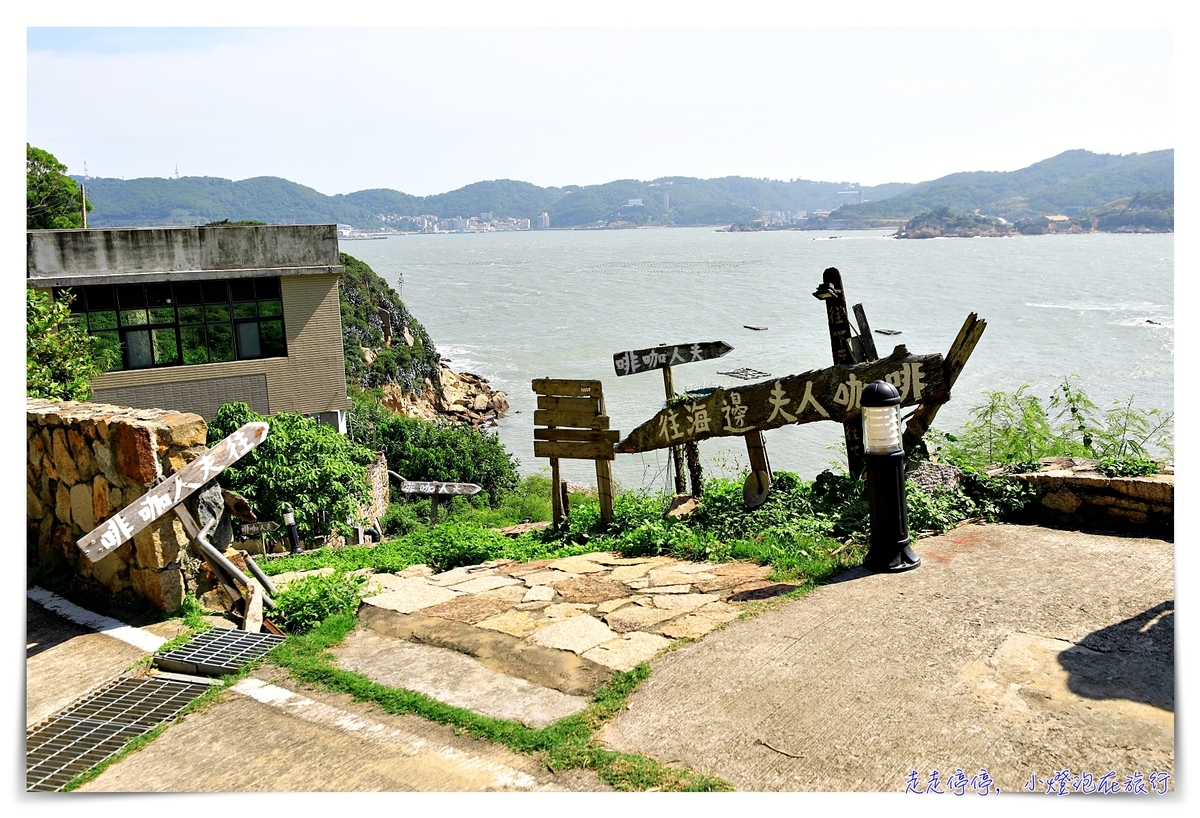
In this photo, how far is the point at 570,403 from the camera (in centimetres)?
879

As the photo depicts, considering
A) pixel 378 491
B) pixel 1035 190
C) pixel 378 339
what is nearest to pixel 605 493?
pixel 378 491

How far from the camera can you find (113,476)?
589 cm

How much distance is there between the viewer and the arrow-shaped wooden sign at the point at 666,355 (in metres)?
9.10

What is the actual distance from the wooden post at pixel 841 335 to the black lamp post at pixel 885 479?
1.55 meters

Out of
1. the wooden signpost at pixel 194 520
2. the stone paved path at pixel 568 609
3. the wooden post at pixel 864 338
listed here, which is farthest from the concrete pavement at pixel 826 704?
the wooden post at pixel 864 338

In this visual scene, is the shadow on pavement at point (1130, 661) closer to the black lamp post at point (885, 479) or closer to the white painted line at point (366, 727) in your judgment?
the black lamp post at point (885, 479)

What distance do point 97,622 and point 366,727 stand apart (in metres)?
2.53

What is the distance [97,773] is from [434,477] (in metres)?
20.0

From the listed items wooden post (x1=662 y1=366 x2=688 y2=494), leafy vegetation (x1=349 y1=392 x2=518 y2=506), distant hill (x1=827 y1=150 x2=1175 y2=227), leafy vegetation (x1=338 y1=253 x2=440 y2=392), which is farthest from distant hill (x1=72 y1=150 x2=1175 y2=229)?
wooden post (x1=662 y1=366 x2=688 y2=494)

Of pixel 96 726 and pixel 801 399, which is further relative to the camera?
pixel 801 399

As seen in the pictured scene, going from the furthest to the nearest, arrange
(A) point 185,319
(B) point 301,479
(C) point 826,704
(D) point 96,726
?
(A) point 185,319, (B) point 301,479, (D) point 96,726, (C) point 826,704

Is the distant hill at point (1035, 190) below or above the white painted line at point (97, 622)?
above

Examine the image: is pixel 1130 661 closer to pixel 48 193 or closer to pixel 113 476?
pixel 113 476

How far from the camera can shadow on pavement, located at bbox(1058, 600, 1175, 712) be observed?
13.5 feet
